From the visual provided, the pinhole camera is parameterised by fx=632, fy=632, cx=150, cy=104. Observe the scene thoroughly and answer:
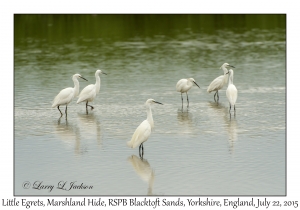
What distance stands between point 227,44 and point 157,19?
504 inches

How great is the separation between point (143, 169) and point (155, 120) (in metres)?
4.29

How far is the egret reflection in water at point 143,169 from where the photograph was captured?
432 inches

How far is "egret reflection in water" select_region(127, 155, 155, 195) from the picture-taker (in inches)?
432

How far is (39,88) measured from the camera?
68.9 ft

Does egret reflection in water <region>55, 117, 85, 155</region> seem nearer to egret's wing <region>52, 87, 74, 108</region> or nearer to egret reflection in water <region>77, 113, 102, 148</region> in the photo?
egret reflection in water <region>77, 113, 102, 148</region>

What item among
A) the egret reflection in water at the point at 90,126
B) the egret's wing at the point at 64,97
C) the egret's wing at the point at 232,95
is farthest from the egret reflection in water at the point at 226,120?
the egret's wing at the point at 64,97

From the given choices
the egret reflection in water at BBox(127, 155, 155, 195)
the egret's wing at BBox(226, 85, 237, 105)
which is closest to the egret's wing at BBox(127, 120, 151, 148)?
the egret reflection in water at BBox(127, 155, 155, 195)

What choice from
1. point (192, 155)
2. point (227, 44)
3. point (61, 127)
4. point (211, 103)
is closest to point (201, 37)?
point (227, 44)

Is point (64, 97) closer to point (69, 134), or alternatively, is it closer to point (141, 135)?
point (69, 134)

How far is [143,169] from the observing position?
38.4ft

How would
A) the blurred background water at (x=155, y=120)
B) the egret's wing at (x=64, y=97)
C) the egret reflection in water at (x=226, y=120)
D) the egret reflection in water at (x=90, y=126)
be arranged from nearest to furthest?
the blurred background water at (x=155, y=120)
the egret reflection in water at (x=226, y=120)
the egret reflection in water at (x=90, y=126)
the egret's wing at (x=64, y=97)

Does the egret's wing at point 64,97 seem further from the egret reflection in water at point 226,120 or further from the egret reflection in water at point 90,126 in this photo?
the egret reflection in water at point 226,120

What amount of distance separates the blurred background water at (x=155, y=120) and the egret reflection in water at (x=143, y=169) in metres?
0.02

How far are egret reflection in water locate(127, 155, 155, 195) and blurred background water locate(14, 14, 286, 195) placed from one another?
0.02m
